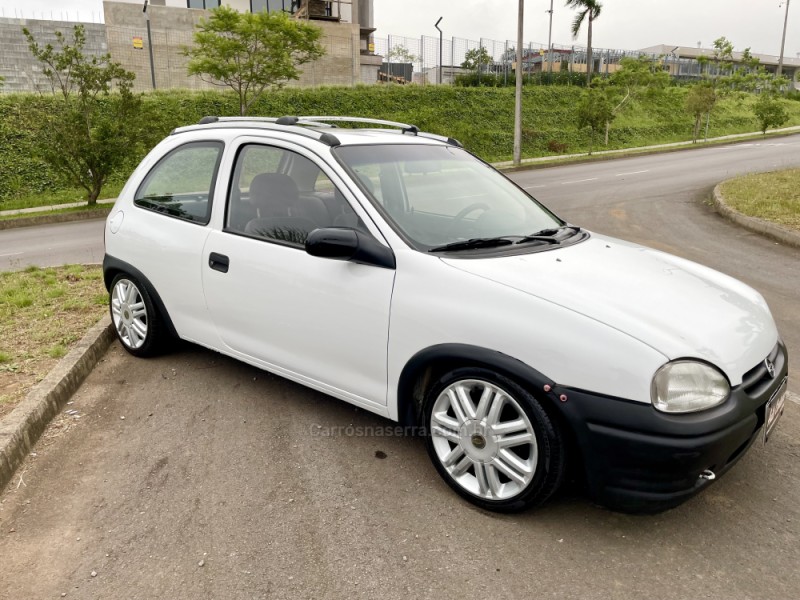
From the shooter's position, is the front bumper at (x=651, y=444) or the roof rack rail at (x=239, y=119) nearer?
the front bumper at (x=651, y=444)

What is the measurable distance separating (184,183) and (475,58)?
153 feet

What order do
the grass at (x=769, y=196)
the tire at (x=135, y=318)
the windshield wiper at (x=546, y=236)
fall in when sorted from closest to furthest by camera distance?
the windshield wiper at (x=546, y=236), the tire at (x=135, y=318), the grass at (x=769, y=196)

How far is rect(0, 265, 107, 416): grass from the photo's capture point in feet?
14.2

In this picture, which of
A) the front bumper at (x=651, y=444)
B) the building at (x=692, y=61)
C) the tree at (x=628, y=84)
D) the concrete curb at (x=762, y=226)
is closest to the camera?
the front bumper at (x=651, y=444)

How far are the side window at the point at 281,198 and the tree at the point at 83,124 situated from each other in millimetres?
14052

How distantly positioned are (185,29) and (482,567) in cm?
4040

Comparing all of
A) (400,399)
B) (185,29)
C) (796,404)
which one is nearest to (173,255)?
(400,399)

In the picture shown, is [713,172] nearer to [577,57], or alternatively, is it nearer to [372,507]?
[372,507]

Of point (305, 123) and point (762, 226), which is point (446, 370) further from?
point (762, 226)

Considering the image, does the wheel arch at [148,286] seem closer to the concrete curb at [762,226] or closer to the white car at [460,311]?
the white car at [460,311]

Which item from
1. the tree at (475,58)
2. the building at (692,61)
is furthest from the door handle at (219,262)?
the building at (692,61)

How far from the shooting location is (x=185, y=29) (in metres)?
37.0

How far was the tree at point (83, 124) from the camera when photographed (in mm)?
15688

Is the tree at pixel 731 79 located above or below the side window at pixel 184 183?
above
